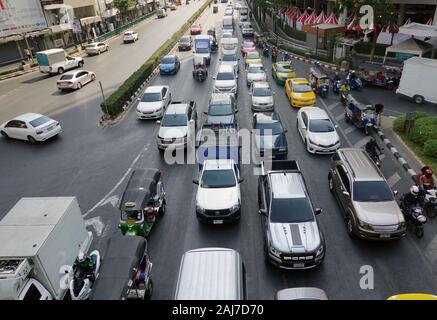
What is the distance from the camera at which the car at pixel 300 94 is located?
2228 cm

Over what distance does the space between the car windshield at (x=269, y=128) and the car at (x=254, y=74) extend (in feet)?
33.0

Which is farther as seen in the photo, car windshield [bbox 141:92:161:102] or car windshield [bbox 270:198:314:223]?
car windshield [bbox 141:92:161:102]

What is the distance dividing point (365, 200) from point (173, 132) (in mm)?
10013

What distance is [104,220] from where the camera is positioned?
1292 centimetres

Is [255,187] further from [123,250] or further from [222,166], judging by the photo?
[123,250]

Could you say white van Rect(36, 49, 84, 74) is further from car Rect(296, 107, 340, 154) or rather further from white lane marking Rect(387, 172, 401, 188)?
white lane marking Rect(387, 172, 401, 188)

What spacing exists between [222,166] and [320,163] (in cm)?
558

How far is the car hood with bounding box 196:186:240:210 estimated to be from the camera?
38.9 feet

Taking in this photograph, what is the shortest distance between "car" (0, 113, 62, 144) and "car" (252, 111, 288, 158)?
479 inches

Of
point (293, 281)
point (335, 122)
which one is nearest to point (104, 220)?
point (293, 281)

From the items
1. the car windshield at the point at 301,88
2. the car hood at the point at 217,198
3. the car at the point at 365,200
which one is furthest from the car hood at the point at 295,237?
the car windshield at the point at 301,88

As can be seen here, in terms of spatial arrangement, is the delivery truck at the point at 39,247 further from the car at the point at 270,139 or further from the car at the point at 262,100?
the car at the point at 262,100

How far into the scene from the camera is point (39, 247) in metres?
8.25

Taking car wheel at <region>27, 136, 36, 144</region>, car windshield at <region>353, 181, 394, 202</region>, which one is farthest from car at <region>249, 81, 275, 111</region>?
car wheel at <region>27, 136, 36, 144</region>
